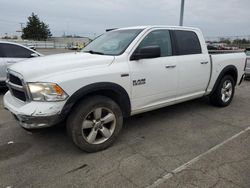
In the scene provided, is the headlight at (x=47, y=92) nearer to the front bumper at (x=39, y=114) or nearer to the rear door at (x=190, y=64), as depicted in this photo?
the front bumper at (x=39, y=114)

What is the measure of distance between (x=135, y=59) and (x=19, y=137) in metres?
2.33

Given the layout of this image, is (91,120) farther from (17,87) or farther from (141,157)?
(17,87)

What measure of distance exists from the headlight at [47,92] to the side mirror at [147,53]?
1257 millimetres

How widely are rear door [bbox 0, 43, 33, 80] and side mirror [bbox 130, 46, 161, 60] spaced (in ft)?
14.5

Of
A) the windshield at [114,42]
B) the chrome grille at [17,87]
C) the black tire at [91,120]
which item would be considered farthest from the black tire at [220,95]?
Answer: the chrome grille at [17,87]

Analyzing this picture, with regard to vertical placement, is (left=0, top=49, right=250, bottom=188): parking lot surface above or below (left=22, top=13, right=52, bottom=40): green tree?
below

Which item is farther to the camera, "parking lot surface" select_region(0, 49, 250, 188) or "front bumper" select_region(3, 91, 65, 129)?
"front bumper" select_region(3, 91, 65, 129)

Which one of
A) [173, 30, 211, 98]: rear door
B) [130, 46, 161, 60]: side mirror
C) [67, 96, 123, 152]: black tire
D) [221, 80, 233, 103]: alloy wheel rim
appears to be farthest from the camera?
[221, 80, 233, 103]: alloy wheel rim

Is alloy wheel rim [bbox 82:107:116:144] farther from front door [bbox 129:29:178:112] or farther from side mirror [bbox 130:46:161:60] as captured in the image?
side mirror [bbox 130:46:161:60]

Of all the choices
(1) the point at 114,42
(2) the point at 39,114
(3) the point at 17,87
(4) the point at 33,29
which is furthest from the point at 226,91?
(4) the point at 33,29

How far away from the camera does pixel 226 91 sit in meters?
5.35

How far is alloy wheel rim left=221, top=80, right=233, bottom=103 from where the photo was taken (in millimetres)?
5242

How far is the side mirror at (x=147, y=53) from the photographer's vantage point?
3.29 meters

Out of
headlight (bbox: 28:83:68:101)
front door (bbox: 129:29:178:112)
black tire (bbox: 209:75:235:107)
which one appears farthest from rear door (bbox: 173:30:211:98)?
headlight (bbox: 28:83:68:101)
